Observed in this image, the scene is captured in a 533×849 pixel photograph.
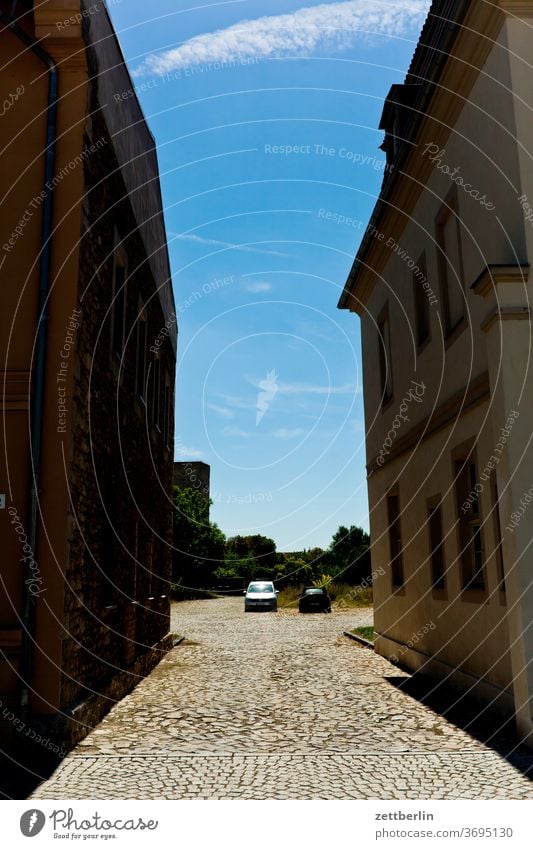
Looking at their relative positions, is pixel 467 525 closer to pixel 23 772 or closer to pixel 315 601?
pixel 23 772

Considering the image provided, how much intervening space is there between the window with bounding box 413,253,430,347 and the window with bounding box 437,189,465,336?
3.06ft

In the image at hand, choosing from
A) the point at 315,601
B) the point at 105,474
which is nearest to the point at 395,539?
the point at 105,474

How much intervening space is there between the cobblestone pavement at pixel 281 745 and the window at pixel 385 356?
5.15 meters

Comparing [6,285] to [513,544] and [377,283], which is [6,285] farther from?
[377,283]

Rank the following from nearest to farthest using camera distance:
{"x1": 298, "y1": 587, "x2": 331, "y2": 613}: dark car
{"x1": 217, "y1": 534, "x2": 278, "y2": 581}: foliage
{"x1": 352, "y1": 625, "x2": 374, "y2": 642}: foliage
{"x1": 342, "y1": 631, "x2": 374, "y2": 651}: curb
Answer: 1. {"x1": 342, "y1": 631, "x2": 374, "y2": 651}: curb
2. {"x1": 352, "y1": 625, "x2": 374, "y2": 642}: foliage
3. {"x1": 298, "y1": 587, "x2": 331, "y2": 613}: dark car
4. {"x1": 217, "y1": 534, "x2": 278, "y2": 581}: foliage

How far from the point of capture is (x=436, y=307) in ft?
35.8

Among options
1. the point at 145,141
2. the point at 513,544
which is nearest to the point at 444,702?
the point at 513,544

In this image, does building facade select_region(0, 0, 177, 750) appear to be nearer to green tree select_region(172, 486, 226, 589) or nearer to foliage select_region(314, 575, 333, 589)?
foliage select_region(314, 575, 333, 589)

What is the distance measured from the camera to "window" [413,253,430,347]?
38.4 feet

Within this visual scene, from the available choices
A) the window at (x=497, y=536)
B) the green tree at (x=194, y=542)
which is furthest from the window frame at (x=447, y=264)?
the green tree at (x=194, y=542)

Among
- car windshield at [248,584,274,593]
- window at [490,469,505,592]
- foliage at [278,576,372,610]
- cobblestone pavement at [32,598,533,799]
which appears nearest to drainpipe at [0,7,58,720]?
cobblestone pavement at [32,598,533,799]

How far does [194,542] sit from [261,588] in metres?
8.75

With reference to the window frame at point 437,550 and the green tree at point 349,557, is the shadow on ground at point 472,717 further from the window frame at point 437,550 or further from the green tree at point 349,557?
the green tree at point 349,557

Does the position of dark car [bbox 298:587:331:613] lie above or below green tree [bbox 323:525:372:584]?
below
